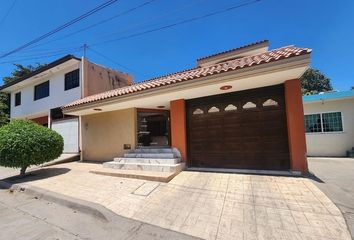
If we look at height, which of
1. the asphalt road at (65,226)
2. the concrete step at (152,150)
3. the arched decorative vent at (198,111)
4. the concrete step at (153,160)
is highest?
the arched decorative vent at (198,111)

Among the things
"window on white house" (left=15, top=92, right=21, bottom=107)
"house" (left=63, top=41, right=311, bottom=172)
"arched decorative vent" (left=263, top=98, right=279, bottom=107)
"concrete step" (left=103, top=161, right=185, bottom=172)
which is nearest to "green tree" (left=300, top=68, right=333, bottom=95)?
"house" (left=63, top=41, right=311, bottom=172)

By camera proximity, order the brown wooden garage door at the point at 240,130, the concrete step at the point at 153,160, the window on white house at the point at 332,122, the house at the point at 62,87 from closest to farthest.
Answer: the brown wooden garage door at the point at 240,130 → the concrete step at the point at 153,160 → the window on white house at the point at 332,122 → the house at the point at 62,87

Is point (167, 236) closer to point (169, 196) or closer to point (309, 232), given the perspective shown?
point (169, 196)

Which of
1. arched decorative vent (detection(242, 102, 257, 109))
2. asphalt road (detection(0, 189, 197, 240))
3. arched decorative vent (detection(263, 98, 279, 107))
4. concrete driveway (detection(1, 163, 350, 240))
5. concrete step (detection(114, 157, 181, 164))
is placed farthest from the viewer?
concrete step (detection(114, 157, 181, 164))

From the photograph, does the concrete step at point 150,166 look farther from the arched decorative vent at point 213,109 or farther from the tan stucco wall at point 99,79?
the tan stucco wall at point 99,79

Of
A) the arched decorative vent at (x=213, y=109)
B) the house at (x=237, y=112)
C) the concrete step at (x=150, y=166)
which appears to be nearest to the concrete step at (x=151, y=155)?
the house at (x=237, y=112)

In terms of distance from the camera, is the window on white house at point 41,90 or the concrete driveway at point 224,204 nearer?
the concrete driveway at point 224,204

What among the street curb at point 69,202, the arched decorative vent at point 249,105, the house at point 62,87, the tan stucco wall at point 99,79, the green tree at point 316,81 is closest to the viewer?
the street curb at point 69,202

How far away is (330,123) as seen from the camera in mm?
11562

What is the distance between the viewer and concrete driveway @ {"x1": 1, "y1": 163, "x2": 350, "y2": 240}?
11.3 feet

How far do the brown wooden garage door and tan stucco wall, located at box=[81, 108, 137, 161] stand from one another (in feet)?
11.7

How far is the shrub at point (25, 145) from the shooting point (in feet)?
24.8

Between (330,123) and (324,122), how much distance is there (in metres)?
0.29

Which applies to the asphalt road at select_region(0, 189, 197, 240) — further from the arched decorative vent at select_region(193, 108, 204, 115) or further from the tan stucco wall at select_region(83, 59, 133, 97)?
the tan stucco wall at select_region(83, 59, 133, 97)
